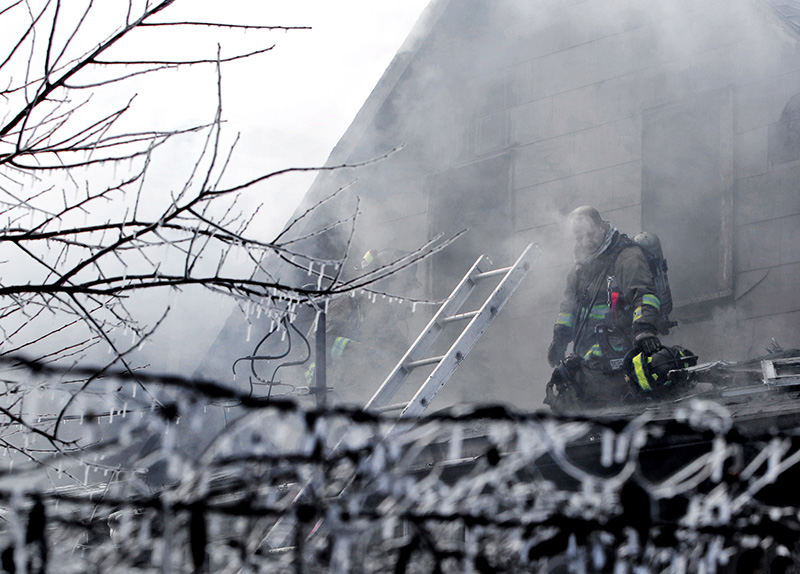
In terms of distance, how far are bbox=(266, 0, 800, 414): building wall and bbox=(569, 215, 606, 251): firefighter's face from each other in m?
1.08

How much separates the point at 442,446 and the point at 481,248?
159 inches

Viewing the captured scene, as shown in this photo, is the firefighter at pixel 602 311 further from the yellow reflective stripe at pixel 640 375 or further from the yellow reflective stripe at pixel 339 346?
the yellow reflective stripe at pixel 339 346

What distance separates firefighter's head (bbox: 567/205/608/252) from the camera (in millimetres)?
8027

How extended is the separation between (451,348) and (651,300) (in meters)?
1.45

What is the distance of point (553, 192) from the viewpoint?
10.0 m

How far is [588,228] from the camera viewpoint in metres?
8.07

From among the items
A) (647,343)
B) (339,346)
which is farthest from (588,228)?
(339,346)

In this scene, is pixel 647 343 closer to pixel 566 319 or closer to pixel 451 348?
pixel 566 319

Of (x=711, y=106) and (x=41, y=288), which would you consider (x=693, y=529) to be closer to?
(x=41, y=288)

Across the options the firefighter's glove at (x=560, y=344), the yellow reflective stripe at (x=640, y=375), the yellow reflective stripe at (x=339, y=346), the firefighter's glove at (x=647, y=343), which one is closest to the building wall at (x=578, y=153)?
the yellow reflective stripe at (x=339, y=346)

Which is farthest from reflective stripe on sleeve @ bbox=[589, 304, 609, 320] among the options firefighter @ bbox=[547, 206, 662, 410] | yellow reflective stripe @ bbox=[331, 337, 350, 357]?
yellow reflective stripe @ bbox=[331, 337, 350, 357]

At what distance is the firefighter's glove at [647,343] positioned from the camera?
698 cm

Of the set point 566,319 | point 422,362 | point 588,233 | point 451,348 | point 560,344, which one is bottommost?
point 422,362

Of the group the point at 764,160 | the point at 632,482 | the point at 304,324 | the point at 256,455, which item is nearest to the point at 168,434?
the point at 256,455
